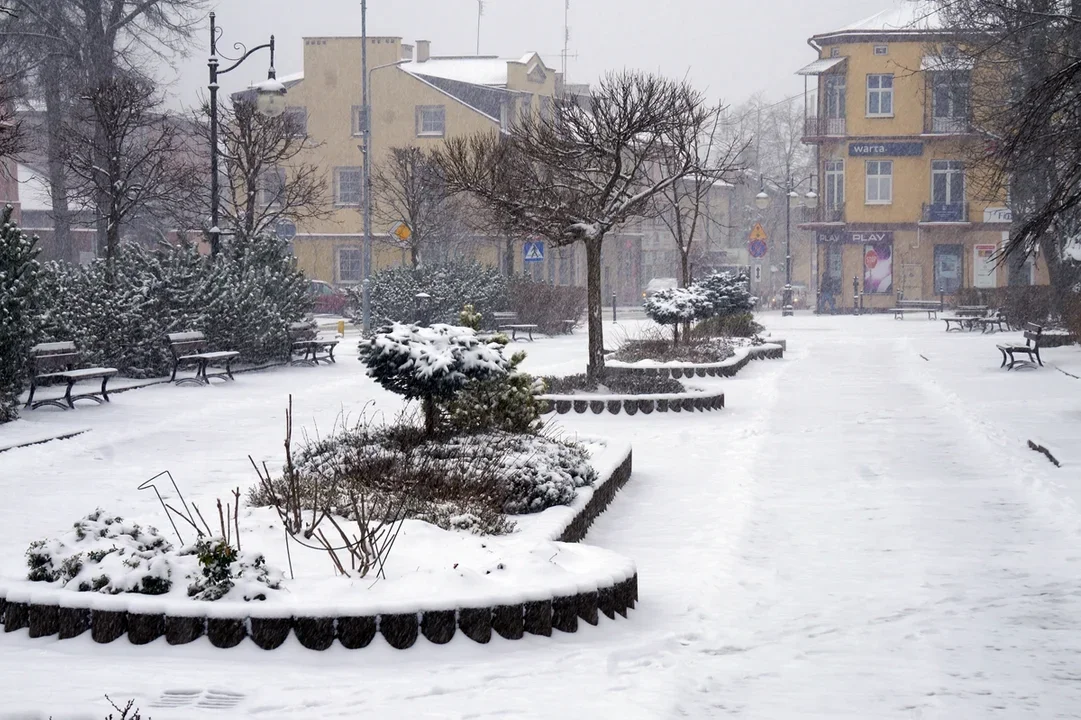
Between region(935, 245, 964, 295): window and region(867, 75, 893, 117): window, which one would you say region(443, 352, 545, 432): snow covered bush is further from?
region(867, 75, 893, 117): window

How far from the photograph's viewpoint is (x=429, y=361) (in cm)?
1145

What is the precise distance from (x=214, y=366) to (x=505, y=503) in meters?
17.2

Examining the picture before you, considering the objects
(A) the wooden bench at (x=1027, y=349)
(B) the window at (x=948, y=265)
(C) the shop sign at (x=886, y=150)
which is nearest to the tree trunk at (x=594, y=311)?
(A) the wooden bench at (x=1027, y=349)

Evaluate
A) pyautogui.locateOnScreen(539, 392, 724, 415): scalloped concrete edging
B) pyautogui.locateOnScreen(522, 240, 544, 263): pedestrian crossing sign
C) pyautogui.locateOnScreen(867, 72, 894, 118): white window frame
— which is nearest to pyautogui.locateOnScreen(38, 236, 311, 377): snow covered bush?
pyautogui.locateOnScreen(539, 392, 724, 415): scalloped concrete edging

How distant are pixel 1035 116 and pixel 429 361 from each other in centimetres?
609

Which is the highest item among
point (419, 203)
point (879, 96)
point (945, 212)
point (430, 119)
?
point (879, 96)

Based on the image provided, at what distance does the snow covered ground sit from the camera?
20.4 ft

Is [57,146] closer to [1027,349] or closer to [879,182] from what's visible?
[1027,349]

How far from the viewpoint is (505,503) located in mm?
10008

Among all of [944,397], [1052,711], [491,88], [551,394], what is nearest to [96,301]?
[551,394]

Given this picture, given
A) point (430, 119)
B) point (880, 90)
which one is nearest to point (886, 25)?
point (880, 90)

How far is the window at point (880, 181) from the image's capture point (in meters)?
61.9

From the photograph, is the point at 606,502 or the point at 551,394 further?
the point at 551,394

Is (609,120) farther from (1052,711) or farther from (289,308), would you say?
(1052,711)
